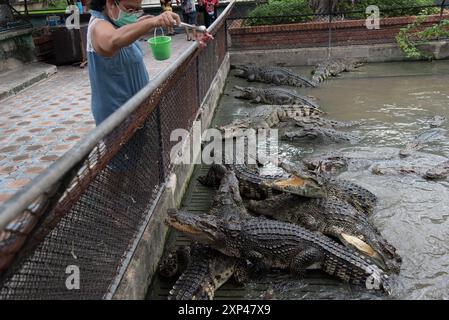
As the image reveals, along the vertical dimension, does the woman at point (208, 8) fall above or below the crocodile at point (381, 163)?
above

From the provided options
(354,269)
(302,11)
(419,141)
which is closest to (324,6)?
(302,11)

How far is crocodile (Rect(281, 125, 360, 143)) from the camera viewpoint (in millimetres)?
6332

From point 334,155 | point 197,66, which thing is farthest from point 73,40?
point 334,155

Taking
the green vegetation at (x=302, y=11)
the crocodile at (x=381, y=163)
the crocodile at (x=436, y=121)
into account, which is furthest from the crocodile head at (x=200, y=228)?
the green vegetation at (x=302, y=11)

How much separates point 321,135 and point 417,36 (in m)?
6.10

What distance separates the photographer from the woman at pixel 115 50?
257 cm

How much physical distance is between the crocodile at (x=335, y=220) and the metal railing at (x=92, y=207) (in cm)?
118

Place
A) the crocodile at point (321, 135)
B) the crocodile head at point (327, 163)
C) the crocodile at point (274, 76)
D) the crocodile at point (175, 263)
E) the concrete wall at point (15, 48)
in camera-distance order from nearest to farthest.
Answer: the crocodile at point (175, 263)
the crocodile head at point (327, 163)
the crocodile at point (321, 135)
the concrete wall at point (15, 48)
the crocodile at point (274, 76)

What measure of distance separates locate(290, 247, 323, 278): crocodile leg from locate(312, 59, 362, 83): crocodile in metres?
6.82

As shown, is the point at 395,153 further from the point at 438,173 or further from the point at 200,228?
the point at 200,228

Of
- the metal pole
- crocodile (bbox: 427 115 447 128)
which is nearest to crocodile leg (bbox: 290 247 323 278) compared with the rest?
the metal pole

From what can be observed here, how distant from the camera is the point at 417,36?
35.0 ft

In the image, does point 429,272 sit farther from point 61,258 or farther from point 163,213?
point 61,258

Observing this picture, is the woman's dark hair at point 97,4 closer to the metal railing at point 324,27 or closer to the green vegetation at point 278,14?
the metal railing at point 324,27
